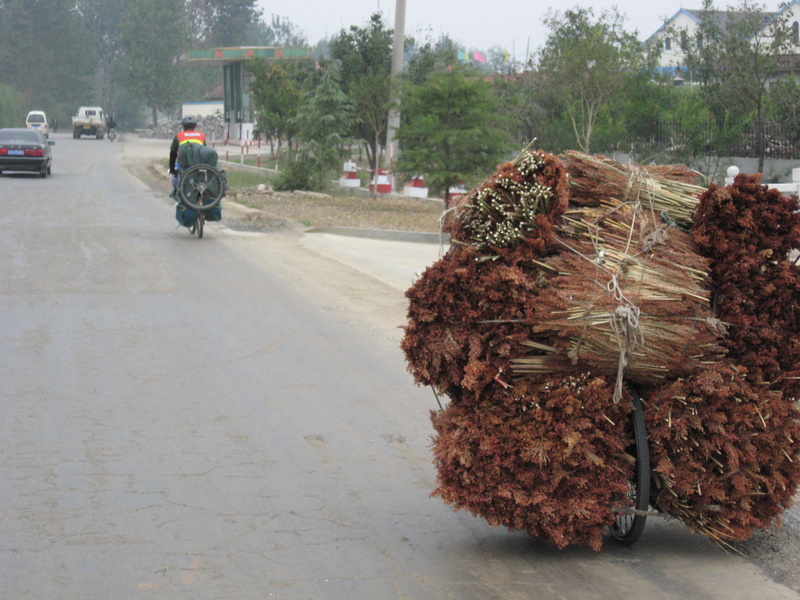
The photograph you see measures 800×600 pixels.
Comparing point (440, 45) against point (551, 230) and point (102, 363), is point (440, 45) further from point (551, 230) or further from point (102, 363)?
point (551, 230)

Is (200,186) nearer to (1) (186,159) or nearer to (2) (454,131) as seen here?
(1) (186,159)

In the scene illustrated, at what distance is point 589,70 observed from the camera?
86.5 feet

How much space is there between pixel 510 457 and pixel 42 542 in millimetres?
2248

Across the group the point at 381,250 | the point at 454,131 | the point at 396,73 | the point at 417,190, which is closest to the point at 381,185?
the point at 417,190

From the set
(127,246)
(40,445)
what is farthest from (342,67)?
(40,445)

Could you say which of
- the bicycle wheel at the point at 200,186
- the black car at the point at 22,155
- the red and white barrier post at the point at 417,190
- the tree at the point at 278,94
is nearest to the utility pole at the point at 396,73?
the red and white barrier post at the point at 417,190

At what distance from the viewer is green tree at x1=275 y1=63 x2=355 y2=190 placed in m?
27.6

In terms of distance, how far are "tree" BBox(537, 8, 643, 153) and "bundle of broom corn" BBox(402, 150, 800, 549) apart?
71.8 ft

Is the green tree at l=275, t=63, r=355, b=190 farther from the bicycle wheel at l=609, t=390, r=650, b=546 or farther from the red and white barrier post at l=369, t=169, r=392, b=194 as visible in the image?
the bicycle wheel at l=609, t=390, r=650, b=546

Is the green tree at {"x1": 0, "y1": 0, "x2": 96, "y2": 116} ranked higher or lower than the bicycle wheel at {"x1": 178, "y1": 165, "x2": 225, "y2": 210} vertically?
higher

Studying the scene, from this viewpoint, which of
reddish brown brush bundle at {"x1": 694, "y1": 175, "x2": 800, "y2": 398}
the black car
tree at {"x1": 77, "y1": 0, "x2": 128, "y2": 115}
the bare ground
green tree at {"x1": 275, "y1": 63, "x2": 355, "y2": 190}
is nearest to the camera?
reddish brown brush bundle at {"x1": 694, "y1": 175, "x2": 800, "y2": 398}

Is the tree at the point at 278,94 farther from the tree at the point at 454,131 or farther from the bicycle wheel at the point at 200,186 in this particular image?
the bicycle wheel at the point at 200,186

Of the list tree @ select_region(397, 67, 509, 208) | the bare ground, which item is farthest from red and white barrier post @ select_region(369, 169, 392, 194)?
tree @ select_region(397, 67, 509, 208)

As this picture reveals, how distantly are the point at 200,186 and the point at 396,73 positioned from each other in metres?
12.7
